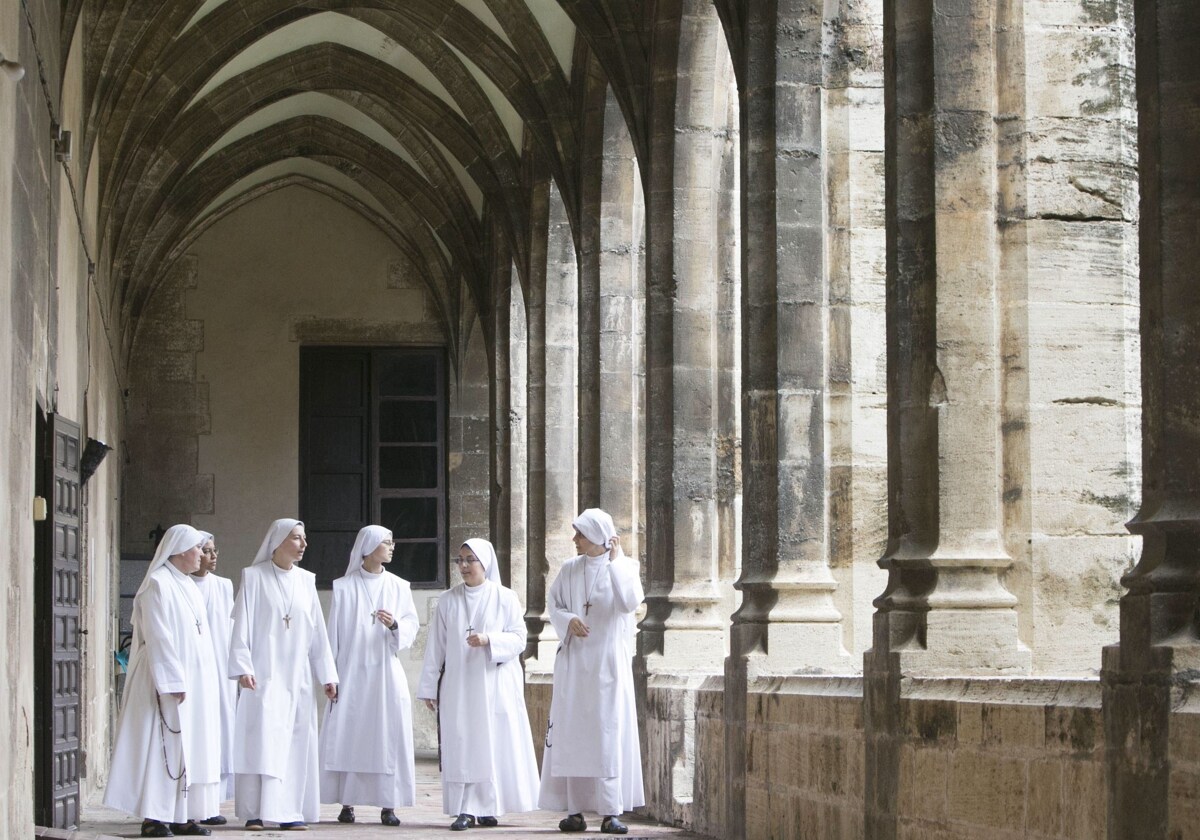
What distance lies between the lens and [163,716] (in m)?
8.78

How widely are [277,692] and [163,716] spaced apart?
91cm

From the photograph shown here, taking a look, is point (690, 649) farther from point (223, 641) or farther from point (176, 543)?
point (176, 543)

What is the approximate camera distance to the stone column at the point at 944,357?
6711 mm

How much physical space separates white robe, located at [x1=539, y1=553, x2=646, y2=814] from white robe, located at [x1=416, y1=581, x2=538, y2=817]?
38cm

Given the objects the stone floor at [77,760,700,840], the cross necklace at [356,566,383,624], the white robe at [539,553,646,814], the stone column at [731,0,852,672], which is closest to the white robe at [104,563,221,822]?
the stone floor at [77,760,700,840]

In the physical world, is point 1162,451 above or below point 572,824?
above

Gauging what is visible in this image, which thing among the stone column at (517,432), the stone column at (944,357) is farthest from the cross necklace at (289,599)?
the stone column at (517,432)

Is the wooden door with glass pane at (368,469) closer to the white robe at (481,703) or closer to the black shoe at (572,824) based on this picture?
the white robe at (481,703)

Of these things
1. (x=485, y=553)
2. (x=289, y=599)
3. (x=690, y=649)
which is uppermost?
(x=485, y=553)

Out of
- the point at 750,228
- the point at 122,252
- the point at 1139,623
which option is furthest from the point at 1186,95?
the point at 122,252

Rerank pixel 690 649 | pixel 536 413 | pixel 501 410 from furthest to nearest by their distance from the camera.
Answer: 1. pixel 501 410
2. pixel 536 413
3. pixel 690 649

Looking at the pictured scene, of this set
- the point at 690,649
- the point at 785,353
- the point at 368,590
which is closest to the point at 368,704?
the point at 368,590

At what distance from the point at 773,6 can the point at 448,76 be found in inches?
307

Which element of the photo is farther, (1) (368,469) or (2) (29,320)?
(1) (368,469)
